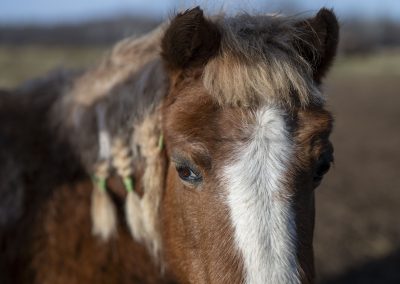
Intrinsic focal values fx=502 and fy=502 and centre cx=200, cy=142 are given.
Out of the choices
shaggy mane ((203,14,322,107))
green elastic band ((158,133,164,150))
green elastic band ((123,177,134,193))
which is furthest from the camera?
green elastic band ((123,177,134,193))

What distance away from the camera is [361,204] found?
26.2 ft

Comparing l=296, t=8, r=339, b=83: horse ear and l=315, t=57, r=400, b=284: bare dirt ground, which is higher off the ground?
l=296, t=8, r=339, b=83: horse ear

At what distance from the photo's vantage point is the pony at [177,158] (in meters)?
2.06

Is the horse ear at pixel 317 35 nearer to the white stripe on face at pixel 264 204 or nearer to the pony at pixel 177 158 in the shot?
the pony at pixel 177 158

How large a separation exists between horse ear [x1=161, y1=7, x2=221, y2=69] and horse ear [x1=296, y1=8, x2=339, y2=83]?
0.41 m

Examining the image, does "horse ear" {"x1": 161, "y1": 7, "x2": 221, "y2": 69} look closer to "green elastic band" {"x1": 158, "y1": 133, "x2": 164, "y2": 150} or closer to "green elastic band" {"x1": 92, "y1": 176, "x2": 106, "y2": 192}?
"green elastic band" {"x1": 158, "y1": 133, "x2": 164, "y2": 150}

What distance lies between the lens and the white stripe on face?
1934 mm

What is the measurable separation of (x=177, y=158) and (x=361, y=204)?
631 centimetres

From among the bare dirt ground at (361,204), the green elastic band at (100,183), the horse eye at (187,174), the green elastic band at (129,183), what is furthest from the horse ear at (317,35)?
the green elastic band at (100,183)

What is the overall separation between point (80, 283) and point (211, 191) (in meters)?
1.24

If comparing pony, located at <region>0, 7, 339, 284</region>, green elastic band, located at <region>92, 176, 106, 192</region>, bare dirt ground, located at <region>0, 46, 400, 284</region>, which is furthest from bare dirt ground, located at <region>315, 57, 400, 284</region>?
green elastic band, located at <region>92, 176, 106, 192</region>

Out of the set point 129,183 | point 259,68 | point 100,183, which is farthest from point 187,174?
point 100,183

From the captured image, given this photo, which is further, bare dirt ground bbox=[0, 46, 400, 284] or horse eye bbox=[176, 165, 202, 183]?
bare dirt ground bbox=[0, 46, 400, 284]

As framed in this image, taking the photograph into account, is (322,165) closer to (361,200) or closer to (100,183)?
(100,183)
